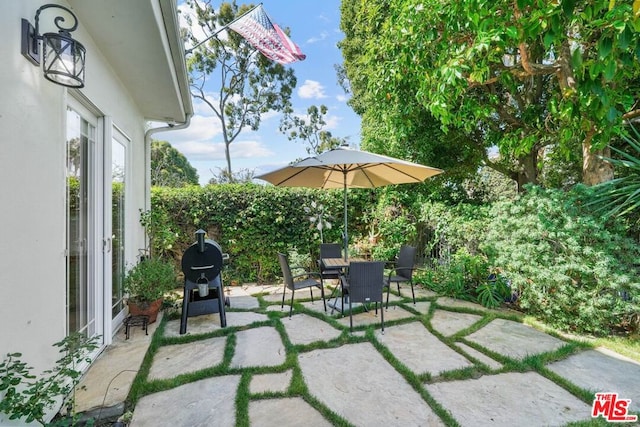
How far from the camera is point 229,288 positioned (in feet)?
19.3

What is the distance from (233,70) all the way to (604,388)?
61.3 ft

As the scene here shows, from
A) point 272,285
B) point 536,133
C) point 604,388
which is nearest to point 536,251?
point 604,388

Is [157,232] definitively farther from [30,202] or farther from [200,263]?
[30,202]

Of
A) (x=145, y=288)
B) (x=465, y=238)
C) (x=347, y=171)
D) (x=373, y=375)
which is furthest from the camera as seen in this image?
(x=465, y=238)

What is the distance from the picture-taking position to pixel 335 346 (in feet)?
10.5

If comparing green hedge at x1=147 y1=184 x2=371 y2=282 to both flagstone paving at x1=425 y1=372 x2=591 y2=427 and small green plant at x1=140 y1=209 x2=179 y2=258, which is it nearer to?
small green plant at x1=140 y1=209 x2=179 y2=258

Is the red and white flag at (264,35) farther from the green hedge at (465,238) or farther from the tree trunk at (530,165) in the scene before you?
the tree trunk at (530,165)

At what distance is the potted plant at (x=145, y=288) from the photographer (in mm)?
3695

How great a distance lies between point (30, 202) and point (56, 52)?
1011mm

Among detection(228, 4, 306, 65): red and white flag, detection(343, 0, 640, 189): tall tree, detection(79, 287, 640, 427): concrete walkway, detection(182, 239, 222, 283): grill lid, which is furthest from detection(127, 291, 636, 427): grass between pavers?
detection(228, 4, 306, 65): red and white flag

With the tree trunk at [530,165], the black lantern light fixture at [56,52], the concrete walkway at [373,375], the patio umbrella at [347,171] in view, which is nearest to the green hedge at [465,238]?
the concrete walkway at [373,375]

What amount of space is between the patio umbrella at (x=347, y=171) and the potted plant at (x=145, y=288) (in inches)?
76.2

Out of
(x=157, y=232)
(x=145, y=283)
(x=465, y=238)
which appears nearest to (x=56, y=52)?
(x=145, y=283)

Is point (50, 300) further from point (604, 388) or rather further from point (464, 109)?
point (464, 109)
